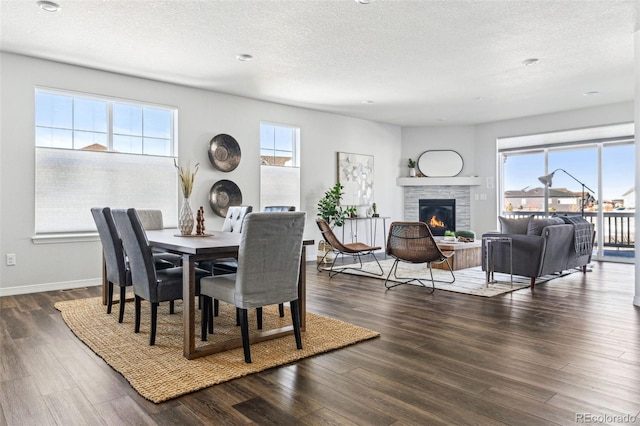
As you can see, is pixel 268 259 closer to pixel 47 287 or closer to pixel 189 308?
pixel 189 308

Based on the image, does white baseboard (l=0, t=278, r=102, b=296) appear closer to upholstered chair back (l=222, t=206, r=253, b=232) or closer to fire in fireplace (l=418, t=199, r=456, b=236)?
upholstered chair back (l=222, t=206, r=253, b=232)

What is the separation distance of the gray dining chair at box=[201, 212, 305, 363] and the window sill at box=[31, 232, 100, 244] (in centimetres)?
293

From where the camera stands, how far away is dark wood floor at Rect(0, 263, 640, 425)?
1926mm

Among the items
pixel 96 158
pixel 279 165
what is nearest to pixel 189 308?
pixel 96 158

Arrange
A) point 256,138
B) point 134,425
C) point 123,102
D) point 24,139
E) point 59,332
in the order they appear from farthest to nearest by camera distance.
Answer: point 256,138 < point 123,102 < point 24,139 < point 59,332 < point 134,425

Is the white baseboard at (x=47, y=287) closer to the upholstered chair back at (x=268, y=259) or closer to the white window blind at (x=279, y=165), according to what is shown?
the white window blind at (x=279, y=165)

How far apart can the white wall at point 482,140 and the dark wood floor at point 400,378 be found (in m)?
4.82

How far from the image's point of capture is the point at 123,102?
530 cm

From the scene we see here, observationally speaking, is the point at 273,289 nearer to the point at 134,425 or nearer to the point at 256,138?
the point at 134,425

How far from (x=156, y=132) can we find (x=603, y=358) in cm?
534

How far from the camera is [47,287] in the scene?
475 cm

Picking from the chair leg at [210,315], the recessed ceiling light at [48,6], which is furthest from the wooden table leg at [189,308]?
the recessed ceiling light at [48,6]

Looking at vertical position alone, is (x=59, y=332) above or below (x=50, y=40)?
below

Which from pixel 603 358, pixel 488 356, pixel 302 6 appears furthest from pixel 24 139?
pixel 603 358
